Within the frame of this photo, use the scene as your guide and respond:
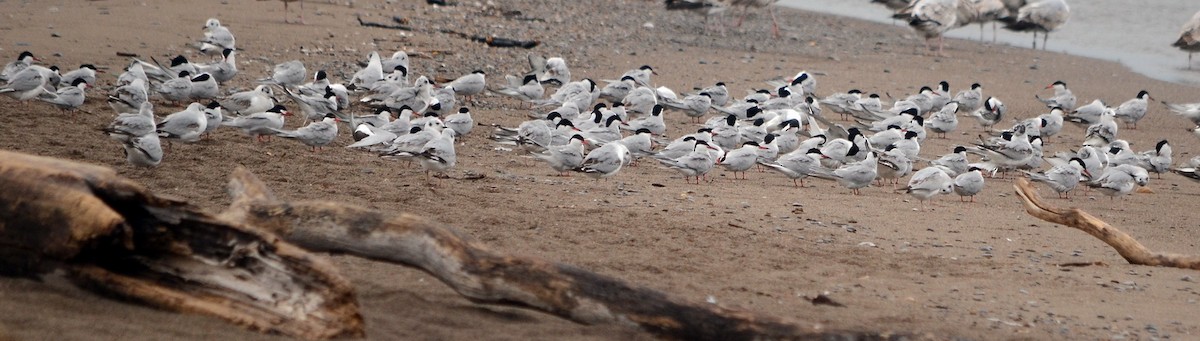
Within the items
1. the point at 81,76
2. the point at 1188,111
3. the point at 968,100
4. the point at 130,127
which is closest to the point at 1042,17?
the point at 1188,111

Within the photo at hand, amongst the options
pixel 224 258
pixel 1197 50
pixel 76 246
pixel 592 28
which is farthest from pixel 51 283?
pixel 1197 50

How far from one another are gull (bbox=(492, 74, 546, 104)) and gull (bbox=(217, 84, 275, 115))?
2.64 meters

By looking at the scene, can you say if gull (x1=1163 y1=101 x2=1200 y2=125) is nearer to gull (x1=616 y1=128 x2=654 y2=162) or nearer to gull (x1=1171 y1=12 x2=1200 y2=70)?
gull (x1=1171 y1=12 x2=1200 y2=70)

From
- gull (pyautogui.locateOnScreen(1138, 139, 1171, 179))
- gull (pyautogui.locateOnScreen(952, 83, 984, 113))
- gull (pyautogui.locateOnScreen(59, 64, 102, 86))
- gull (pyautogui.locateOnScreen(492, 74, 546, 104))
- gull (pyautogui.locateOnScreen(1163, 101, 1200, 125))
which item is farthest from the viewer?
gull (pyautogui.locateOnScreen(952, 83, 984, 113))

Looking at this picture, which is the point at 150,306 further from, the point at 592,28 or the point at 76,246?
the point at 592,28

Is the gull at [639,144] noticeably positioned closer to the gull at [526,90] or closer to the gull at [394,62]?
the gull at [526,90]

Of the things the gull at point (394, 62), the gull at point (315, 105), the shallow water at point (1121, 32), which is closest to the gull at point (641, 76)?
the gull at point (394, 62)

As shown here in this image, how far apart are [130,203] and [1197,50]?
17920mm

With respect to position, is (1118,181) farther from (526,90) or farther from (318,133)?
(318,133)

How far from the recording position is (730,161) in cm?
1013

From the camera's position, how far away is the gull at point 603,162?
365 inches

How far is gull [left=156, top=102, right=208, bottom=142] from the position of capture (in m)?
8.91

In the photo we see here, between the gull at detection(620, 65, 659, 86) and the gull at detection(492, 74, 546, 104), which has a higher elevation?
the gull at detection(620, 65, 659, 86)

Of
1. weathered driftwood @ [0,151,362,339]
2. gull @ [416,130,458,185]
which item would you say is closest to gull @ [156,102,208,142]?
gull @ [416,130,458,185]
